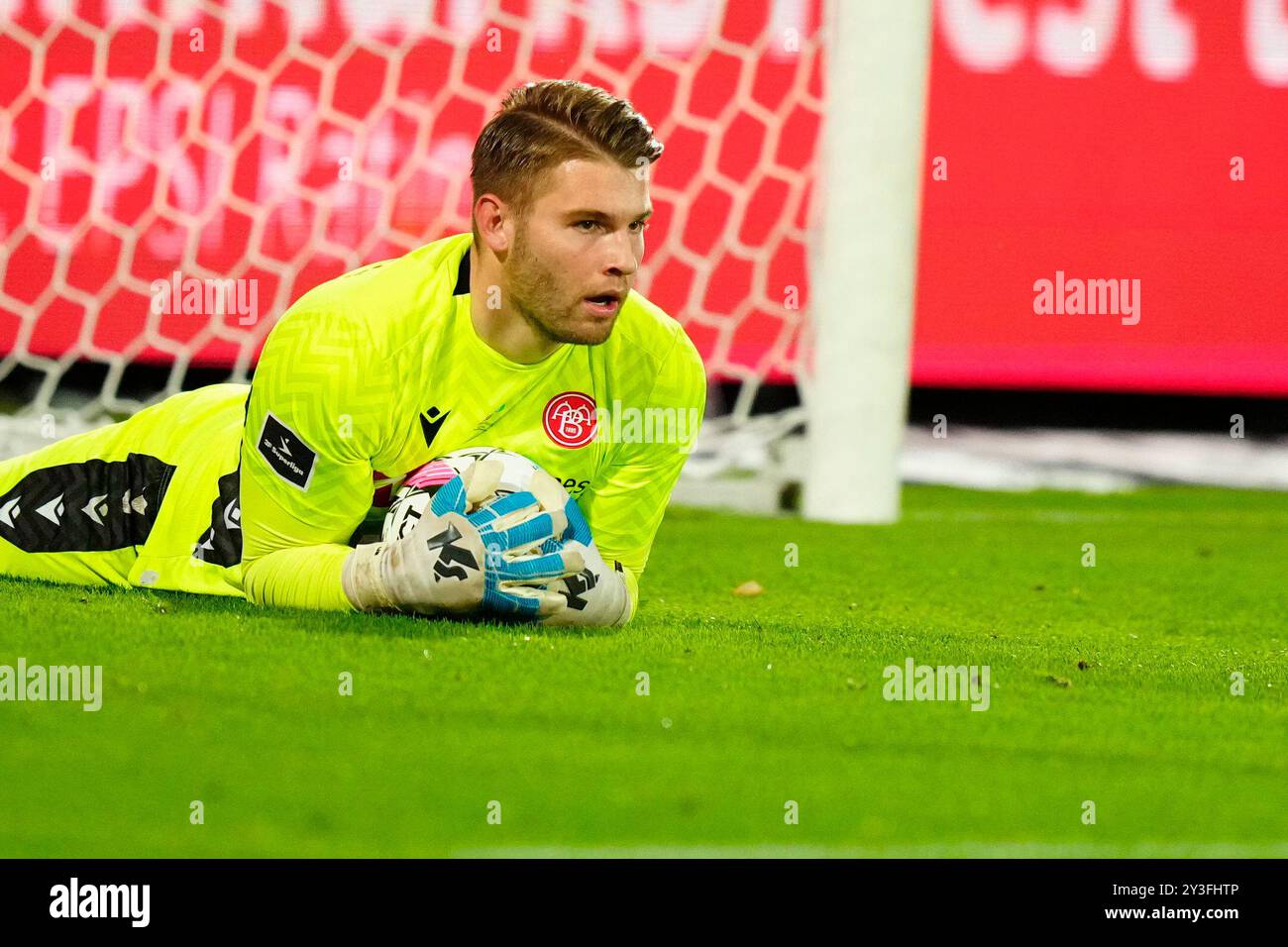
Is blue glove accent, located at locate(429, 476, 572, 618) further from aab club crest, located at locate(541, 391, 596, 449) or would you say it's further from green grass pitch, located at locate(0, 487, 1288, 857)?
aab club crest, located at locate(541, 391, 596, 449)

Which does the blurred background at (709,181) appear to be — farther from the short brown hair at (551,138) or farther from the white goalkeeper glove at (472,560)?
the white goalkeeper glove at (472,560)

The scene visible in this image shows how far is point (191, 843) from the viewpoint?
1.78m

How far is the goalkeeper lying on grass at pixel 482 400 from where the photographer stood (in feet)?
9.62

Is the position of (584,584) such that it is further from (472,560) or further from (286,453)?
(286,453)

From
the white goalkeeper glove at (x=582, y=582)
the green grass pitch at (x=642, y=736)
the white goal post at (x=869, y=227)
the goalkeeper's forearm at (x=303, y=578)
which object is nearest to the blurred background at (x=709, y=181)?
the white goal post at (x=869, y=227)

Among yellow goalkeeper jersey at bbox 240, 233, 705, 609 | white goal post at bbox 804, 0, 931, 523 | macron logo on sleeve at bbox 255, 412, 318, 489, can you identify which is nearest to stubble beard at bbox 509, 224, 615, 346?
yellow goalkeeper jersey at bbox 240, 233, 705, 609

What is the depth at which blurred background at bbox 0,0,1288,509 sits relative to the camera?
19.1ft

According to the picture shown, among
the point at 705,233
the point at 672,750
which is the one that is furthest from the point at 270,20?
the point at 672,750

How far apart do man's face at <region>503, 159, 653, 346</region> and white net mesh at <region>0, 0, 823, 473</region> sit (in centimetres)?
299

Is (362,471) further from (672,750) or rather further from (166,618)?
(672,750)

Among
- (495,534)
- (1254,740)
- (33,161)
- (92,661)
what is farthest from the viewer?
(33,161)

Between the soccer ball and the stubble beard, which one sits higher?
the stubble beard
